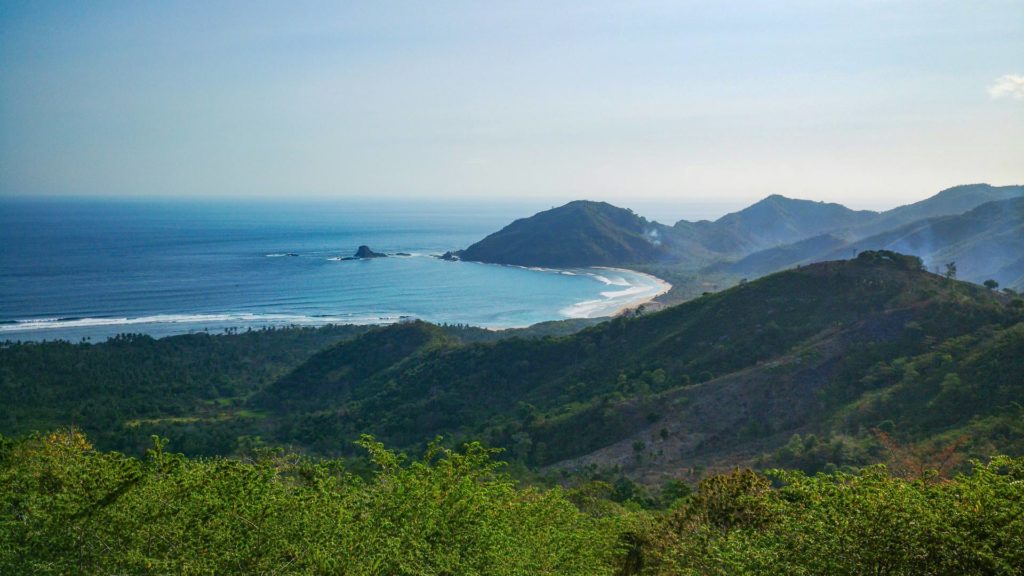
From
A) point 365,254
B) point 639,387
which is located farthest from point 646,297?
point 365,254

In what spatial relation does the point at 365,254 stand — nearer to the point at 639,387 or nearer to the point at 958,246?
the point at 958,246

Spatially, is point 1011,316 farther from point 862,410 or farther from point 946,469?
point 946,469

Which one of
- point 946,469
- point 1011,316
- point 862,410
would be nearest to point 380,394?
point 862,410

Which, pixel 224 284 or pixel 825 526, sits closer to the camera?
pixel 825 526

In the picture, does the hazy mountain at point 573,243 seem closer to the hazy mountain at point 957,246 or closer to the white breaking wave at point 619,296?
the white breaking wave at point 619,296

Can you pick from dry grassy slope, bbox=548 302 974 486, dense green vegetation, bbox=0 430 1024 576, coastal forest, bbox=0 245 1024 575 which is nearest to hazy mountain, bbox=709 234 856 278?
coastal forest, bbox=0 245 1024 575

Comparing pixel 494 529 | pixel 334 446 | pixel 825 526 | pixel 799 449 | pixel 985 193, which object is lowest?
pixel 334 446

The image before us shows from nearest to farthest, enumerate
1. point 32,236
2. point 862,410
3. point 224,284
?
point 862,410
point 224,284
point 32,236

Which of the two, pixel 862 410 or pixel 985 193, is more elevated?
pixel 985 193

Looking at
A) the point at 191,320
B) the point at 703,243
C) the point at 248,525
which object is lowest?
the point at 191,320
